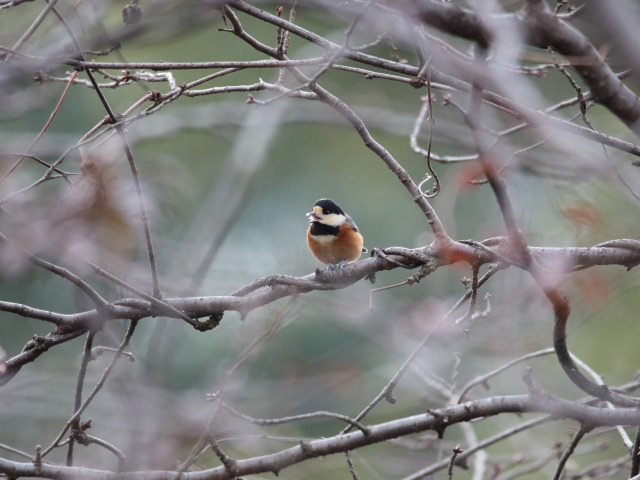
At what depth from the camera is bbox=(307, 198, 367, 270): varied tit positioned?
3.76 m

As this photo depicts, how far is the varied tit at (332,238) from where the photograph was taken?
376 centimetres

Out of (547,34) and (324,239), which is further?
(324,239)

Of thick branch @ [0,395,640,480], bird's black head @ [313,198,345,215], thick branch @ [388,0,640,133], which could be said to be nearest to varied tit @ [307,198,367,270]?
bird's black head @ [313,198,345,215]

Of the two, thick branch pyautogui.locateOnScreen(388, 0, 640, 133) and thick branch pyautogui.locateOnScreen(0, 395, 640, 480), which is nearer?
thick branch pyautogui.locateOnScreen(388, 0, 640, 133)

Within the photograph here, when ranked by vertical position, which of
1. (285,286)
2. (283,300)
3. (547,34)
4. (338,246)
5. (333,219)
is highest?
(547,34)

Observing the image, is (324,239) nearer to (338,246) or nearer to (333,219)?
(338,246)

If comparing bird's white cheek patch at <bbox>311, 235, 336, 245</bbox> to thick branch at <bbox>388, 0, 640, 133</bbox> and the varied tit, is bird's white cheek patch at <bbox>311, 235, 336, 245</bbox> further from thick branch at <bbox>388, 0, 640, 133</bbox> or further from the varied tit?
thick branch at <bbox>388, 0, 640, 133</bbox>

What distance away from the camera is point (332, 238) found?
3.78m

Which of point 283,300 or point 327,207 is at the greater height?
point 327,207

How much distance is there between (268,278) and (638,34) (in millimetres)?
1467

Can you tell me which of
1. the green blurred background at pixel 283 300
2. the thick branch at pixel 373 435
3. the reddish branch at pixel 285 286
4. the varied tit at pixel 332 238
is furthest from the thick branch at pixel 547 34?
the varied tit at pixel 332 238

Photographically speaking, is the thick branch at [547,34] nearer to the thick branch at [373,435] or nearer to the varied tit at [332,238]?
the thick branch at [373,435]

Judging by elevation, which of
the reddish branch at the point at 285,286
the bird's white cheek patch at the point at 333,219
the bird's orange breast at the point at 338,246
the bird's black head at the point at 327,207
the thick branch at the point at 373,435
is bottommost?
the thick branch at the point at 373,435

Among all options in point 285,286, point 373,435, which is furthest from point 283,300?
point 373,435
